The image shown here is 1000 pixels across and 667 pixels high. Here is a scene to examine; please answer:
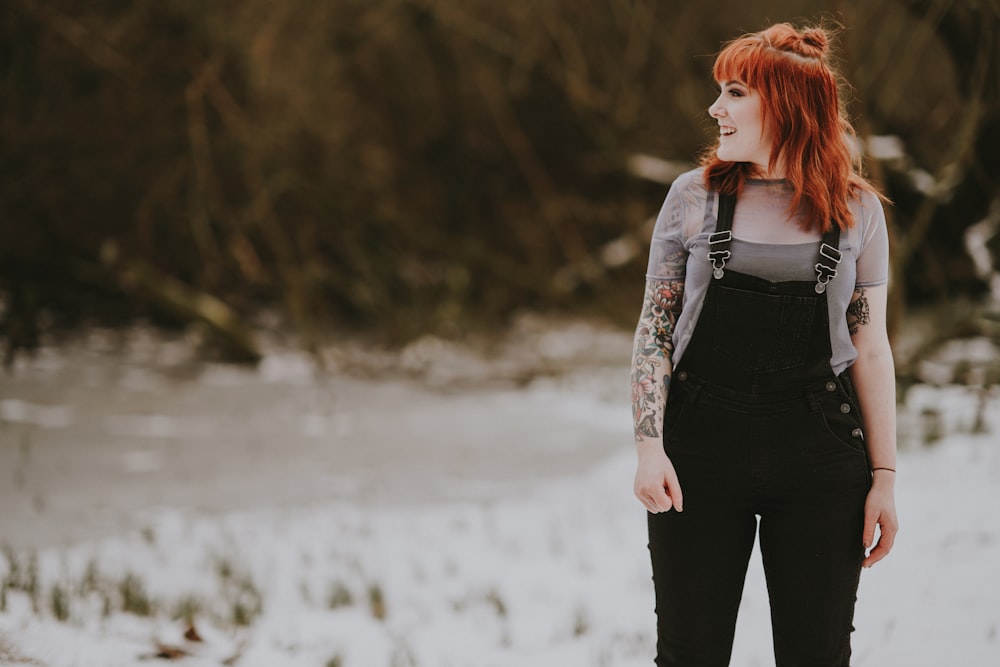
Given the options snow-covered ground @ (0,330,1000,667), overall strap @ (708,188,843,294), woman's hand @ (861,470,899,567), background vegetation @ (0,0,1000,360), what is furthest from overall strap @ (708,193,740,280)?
background vegetation @ (0,0,1000,360)

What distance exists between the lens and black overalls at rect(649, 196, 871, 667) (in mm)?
1750

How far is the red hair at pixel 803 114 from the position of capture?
5.71 feet

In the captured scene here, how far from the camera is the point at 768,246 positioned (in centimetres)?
176

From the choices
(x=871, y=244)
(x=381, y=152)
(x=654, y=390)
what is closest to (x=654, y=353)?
(x=654, y=390)

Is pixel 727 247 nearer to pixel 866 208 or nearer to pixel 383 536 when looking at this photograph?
pixel 866 208

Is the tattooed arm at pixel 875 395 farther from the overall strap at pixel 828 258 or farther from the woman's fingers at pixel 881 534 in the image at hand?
the overall strap at pixel 828 258

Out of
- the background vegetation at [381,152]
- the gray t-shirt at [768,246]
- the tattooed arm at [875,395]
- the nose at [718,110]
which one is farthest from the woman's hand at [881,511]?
the background vegetation at [381,152]

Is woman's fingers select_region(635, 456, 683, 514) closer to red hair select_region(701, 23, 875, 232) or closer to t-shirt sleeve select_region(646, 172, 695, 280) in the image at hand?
t-shirt sleeve select_region(646, 172, 695, 280)

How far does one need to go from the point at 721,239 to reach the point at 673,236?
0.11 meters

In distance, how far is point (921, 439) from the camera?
18.6ft

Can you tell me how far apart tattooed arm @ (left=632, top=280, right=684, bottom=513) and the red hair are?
256 mm

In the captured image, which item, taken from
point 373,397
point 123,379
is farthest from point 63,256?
point 373,397

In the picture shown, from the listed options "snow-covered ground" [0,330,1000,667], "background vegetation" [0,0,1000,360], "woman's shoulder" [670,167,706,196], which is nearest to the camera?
"woman's shoulder" [670,167,706,196]

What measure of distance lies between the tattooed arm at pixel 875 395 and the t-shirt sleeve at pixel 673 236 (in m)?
0.35
